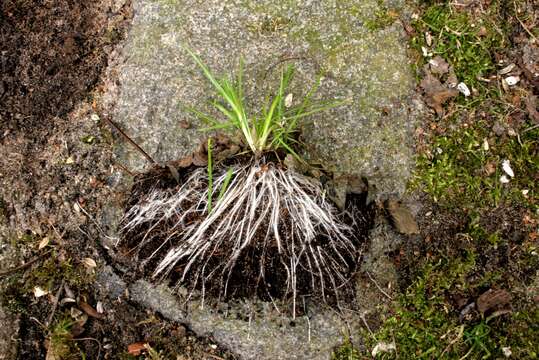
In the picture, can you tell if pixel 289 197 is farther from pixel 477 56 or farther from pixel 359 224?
pixel 477 56

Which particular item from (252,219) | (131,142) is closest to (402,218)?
(252,219)

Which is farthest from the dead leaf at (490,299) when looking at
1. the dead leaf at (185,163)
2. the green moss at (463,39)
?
the dead leaf at (185,163)

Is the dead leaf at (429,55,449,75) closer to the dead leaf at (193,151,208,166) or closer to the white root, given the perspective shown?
the white root

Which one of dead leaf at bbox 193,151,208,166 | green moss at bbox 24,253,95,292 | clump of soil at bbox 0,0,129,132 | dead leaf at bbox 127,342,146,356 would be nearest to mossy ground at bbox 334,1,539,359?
dead leaf at bbox 127,342,146,356

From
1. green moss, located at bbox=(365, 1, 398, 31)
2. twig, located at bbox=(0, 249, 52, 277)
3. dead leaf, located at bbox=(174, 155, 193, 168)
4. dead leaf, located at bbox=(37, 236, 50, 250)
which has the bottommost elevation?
twig, located at bbox=(0, 249, 52, 277)

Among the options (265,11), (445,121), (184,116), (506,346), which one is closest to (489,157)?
(445,121)

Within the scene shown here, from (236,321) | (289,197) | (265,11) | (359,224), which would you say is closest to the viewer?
(289,197)
